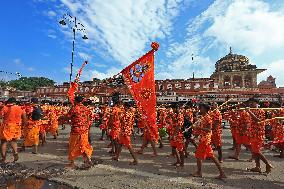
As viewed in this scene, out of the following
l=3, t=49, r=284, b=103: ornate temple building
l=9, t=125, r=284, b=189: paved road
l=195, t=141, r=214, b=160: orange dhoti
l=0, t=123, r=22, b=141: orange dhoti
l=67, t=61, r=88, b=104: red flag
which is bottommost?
l=9, t=125, r=284, b=189: paved road

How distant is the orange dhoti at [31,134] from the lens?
33.4 feet

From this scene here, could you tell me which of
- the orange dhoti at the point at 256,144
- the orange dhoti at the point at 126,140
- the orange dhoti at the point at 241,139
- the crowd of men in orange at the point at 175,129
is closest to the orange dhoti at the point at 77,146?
the crowd of men in orange at the point at 175,129

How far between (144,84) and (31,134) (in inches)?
185

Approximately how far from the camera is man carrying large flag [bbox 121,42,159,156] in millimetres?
8419

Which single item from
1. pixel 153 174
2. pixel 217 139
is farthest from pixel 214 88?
pixel 153 174

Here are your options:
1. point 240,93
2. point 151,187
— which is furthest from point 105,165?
point 240,93

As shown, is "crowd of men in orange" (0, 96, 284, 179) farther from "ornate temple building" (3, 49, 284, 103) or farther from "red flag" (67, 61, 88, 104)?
"ornate temple building" (3, 49, 284, 103)

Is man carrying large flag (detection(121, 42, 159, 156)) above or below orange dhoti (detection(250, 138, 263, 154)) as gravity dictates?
above

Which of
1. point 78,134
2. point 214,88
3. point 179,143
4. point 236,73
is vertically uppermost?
point 236,73

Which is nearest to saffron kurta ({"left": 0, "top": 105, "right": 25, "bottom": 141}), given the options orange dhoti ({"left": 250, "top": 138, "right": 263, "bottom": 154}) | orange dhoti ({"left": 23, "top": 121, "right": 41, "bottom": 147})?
orange dhoti ({"left": 23, "top": 121, "right": 41, "bottom": 147})

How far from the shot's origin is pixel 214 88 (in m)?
32.2

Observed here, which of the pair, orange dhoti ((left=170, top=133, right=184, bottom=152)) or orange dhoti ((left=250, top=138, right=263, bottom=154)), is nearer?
orange dhoti ((left=250, top=138, right=263, bottom=154))

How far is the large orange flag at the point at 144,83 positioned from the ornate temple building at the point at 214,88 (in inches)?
432

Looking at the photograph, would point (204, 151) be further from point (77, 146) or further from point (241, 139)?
point (77, 146)
